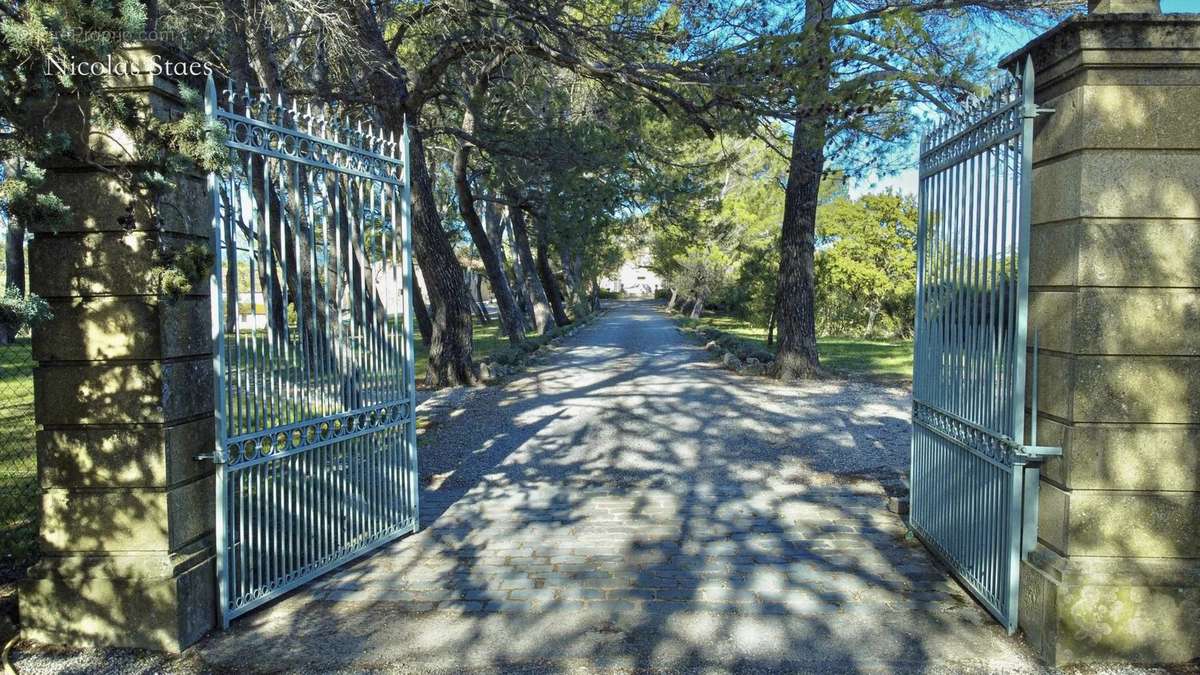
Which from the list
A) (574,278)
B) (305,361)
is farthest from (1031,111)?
(574,278)

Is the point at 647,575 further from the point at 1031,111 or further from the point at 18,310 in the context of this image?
the point at 18,310

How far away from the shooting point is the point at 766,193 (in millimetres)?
35875

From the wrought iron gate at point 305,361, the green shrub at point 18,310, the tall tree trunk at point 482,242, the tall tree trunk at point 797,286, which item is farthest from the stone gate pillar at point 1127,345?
the tall tree trunk at point 482,242

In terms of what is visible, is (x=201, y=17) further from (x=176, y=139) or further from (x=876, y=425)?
(x=876, y=425)

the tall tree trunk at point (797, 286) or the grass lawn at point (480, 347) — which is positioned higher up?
the tall tree trunk at point (797, 286)

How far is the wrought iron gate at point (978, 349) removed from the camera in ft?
13.2

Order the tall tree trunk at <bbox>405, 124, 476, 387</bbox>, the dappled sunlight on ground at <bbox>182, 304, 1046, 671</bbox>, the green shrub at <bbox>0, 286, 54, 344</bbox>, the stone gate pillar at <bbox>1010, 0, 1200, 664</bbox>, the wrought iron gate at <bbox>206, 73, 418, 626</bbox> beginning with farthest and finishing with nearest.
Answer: the tall tree trunk at <bbox>405, 124, 476, 387</bbox> → the wrought iron gate at <bbox>206, 73, 418, 626</bbox> → the dappled sunlight on ground at <bbox>182, 304, 1046, 671</bbox> → the stone gate pillar at <bbox>1010, 0, 1200, 664</bbox> → the green shrub at <bbox>0, 286, 54, 344</bbox>

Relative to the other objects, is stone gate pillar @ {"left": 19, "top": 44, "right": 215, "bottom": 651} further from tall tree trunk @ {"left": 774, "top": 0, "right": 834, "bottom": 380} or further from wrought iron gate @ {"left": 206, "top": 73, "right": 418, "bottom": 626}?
tall tree trunk @ {"left": 774, "top": 0, "right": 834, "bottom": 380}

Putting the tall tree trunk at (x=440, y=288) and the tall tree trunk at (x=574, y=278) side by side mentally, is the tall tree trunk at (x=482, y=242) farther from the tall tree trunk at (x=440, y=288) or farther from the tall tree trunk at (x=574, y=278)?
the tall tree trunk at (x=574, y=278)

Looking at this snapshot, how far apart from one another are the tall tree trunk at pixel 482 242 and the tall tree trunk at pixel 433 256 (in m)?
3.96

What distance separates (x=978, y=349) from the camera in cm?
452

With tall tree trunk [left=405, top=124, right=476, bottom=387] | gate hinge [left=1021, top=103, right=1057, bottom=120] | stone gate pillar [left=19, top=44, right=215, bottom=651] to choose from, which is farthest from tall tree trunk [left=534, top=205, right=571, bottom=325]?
gate hinge [left=1021, top=103, right=1057, bottom=120]

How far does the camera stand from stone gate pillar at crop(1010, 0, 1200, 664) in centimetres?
372

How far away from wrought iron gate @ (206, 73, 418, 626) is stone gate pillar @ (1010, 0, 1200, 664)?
4.15m
